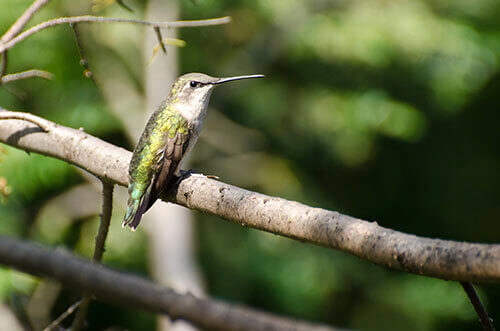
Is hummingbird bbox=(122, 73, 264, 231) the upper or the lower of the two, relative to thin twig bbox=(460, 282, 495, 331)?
lower

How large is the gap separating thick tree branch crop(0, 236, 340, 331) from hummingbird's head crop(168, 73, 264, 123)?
2812mm

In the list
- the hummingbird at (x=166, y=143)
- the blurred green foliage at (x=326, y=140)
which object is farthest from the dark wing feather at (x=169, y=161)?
the blurred green foliage at (x=326, y=140)

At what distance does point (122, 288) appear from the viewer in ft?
4.09

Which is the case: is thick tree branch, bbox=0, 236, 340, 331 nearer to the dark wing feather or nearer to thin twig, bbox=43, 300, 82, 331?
thin twig, bbox=43, 300, 82, 331

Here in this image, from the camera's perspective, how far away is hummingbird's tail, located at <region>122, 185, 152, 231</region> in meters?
3.50

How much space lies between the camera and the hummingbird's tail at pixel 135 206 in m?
3.50

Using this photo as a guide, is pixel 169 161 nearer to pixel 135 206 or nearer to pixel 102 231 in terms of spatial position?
pixel 135 206

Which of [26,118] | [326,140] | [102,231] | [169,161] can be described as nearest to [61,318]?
[102,231]

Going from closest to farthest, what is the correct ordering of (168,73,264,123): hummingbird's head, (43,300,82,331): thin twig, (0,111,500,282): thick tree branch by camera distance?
(0,111,500,282): thick tree branch
(43,300,82,331): thin twig
(168,73,264,123): hummingbird's head

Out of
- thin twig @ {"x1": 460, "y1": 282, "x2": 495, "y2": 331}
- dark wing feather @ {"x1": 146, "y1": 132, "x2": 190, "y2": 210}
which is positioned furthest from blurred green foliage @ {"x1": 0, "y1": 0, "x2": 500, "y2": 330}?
thin twig @ {"x1": 460, "y1": 282, "x2": 495, "y2": 331}

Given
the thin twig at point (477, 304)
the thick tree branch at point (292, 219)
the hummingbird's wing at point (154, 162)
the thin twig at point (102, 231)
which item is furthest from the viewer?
the hummingbird's wing at point (154, 162)

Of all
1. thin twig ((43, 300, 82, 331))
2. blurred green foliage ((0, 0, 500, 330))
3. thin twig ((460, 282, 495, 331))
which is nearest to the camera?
thin twig ((460, 282, 495, 331))

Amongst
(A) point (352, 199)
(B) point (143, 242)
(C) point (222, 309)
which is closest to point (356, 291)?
(A) point (352, 199)

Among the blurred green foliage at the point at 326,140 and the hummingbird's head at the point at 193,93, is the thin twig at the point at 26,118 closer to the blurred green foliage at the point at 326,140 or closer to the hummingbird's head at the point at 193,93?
the hummingbird's head at the point at 193,93
